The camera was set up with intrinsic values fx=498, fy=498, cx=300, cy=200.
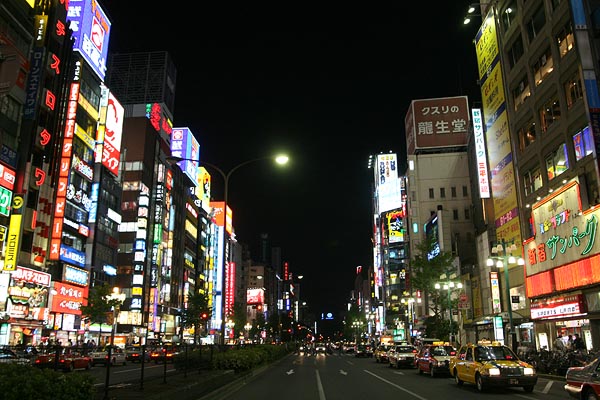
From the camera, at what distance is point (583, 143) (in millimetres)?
30500

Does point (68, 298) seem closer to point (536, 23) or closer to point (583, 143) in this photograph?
point (583, 143)

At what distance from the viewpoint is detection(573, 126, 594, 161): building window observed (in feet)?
97.3

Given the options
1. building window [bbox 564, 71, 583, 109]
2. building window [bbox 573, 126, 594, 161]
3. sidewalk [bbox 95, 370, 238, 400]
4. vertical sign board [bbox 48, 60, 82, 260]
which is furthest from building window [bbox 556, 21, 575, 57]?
vertical sign board [bbox 48, 60, 82, 260]

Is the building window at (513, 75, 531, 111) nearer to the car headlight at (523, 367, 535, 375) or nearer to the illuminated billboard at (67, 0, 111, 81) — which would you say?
the car headlight at (523, 367, 535, 375)

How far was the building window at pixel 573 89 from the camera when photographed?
30891mm

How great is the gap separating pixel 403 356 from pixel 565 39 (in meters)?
23.7

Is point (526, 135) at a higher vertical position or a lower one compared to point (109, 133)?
lower

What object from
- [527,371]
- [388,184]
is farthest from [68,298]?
[388,184]

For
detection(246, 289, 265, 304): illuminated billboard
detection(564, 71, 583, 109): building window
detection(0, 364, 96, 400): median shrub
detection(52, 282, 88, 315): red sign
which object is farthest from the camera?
detection(246, 289, 265, 304): illuminated billboard

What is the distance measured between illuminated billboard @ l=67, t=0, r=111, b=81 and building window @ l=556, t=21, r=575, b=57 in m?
51.9

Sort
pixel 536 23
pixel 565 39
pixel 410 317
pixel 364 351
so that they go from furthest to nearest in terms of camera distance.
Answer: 1. pixel 410 317
2. pixel 364 351
3. pixel 536 23
4. pixel 565 39

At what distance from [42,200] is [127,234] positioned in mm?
33356

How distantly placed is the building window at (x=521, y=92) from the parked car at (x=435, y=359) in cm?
2219

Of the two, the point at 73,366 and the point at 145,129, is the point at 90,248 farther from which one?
the point at 73,366
